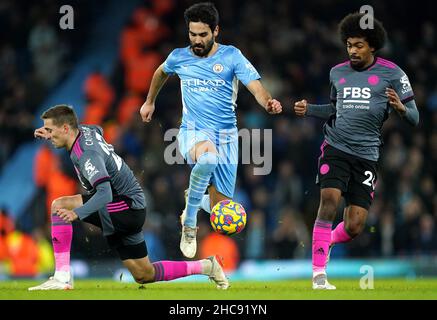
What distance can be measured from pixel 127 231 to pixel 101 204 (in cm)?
76

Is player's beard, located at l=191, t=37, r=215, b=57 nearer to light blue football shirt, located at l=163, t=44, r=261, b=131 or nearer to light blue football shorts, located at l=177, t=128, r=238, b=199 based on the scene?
light blue football shirt, located at l=163, t=44, r=261, b=131

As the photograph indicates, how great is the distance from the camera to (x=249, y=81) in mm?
10648

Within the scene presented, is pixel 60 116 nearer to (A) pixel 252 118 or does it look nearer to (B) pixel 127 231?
(B) pixel 127 231

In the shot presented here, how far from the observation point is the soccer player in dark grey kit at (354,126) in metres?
10.2

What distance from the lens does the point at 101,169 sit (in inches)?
372

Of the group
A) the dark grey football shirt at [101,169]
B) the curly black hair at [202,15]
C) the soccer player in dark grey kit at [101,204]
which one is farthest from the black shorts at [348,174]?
the dark grey football shirt at [101,169]

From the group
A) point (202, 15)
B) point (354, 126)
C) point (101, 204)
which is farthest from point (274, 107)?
point (101, 204)

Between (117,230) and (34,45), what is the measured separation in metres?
12.0

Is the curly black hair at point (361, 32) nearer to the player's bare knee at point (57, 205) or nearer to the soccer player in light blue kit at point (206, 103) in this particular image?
the soccer player in light blue kit at point (206, 103)

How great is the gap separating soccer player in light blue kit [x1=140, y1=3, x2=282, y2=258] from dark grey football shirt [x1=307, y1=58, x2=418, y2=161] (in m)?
0.90

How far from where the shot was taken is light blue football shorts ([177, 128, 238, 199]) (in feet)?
35.7

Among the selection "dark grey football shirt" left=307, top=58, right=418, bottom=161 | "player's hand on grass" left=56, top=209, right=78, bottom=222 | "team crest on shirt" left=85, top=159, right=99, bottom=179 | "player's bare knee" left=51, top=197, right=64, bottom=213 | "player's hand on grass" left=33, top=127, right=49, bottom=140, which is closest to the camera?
"player's hand on grass" left=56, top=209, right=78, bottom=222

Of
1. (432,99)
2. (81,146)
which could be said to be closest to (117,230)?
(81,146)

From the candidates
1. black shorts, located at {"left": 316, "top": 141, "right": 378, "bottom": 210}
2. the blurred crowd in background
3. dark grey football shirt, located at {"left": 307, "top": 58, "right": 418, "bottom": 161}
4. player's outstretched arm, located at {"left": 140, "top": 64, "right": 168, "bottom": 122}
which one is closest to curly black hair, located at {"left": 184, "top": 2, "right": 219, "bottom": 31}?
player's outstretched arm, located at {"left": 140, "top": 64, "right": 168, "bottom": 122}
